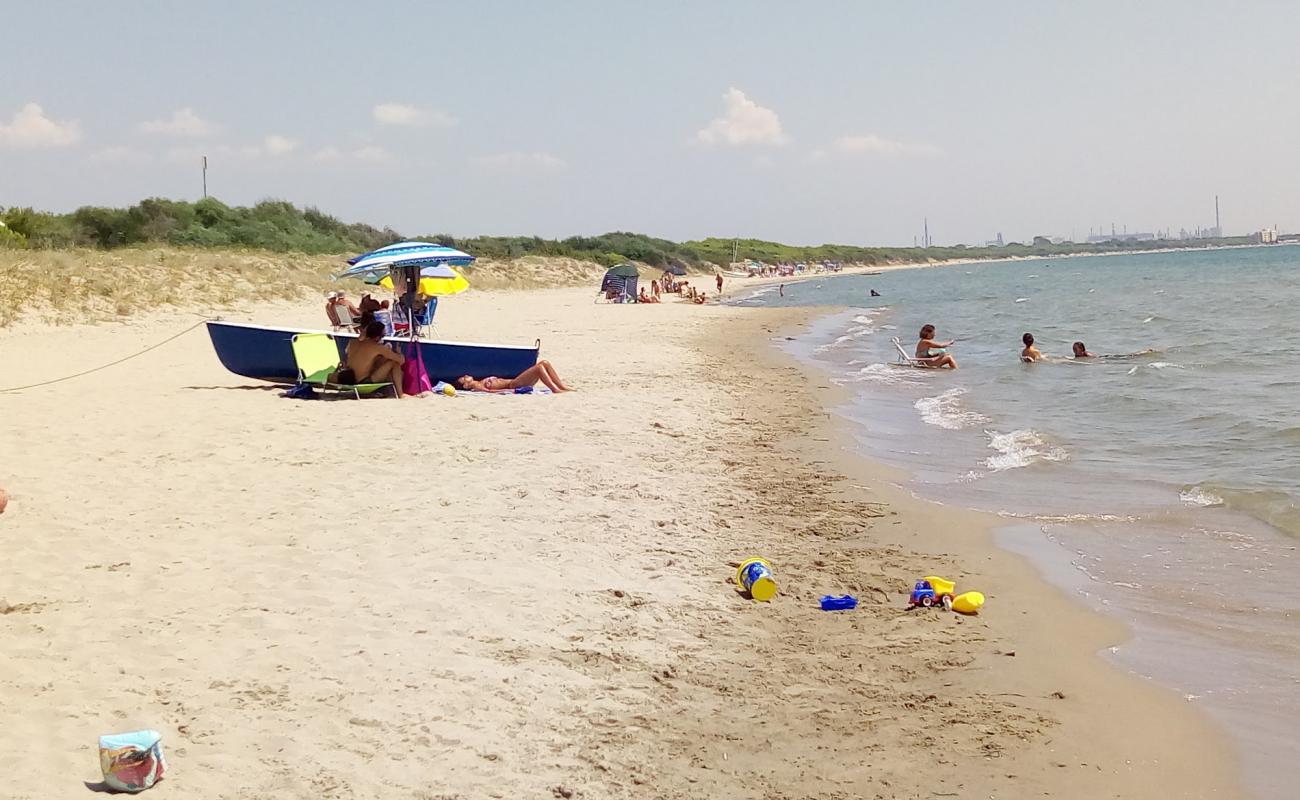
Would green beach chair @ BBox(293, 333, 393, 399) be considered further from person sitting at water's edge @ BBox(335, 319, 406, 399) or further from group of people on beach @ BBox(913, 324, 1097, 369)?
group of people on beach @ BBox(913, 324, 1097, 369)

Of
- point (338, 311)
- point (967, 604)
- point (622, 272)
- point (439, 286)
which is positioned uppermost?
point (622, 272)

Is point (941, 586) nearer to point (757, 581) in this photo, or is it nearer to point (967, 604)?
point (967, 604)

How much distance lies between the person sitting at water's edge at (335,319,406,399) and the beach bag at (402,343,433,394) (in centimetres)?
25

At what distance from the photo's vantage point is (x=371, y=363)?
11.3 m

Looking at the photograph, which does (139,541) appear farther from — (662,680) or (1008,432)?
(1008,432)

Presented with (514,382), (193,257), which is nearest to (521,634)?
(514,382)

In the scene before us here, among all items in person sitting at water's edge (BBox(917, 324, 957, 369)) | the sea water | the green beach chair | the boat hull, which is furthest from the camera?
person sitting at water's edge (BBox(917, 324, 957, 369))

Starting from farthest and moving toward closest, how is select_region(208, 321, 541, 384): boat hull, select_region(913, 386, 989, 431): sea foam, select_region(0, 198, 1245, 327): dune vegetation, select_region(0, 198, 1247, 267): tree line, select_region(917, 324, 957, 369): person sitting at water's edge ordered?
select_region(0, 198, 1247, 267): tree line → select_region(0, 198, 1245, 327): dune vegetation → select_region(917, 324, 957, 369): person sitting at water's edge → select_region(208, 321, 541, 384): boat hull → select_region(913, 386, 989, 431): sea foam

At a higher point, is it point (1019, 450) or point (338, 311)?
point (338, 311)

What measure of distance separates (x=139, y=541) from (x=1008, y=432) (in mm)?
8301

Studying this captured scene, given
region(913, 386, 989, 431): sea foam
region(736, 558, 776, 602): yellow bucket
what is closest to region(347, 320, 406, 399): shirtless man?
region(913, 386, 989, 431): sea foam

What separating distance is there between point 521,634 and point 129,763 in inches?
68.2

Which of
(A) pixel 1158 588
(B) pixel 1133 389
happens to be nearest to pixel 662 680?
(A) pixel 1158 588

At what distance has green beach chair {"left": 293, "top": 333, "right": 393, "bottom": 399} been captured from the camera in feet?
37.0
